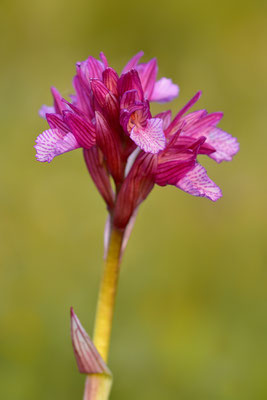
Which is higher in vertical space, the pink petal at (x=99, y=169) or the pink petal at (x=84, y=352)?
the pink petal at (x=99, y=169)

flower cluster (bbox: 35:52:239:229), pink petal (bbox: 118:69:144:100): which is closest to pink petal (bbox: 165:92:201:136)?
flower cluster (bbox: 35:52:239:229)

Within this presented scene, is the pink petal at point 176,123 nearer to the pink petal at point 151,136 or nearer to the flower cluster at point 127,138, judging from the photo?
the flower cluster at point 127,138

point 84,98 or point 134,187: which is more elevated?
point 84,98

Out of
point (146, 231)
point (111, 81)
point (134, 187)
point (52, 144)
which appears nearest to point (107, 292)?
point (134, 187)

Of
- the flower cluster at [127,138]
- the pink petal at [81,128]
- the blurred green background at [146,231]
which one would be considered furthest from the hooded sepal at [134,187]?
the blurred green background at [146,231]

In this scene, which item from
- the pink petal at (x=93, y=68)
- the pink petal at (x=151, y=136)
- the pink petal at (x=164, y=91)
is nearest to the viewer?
the pink petal at (x=151, y=136)

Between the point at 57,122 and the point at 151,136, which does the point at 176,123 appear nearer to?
the point at 151,136

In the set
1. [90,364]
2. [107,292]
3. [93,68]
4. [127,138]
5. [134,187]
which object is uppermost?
[93,68]
